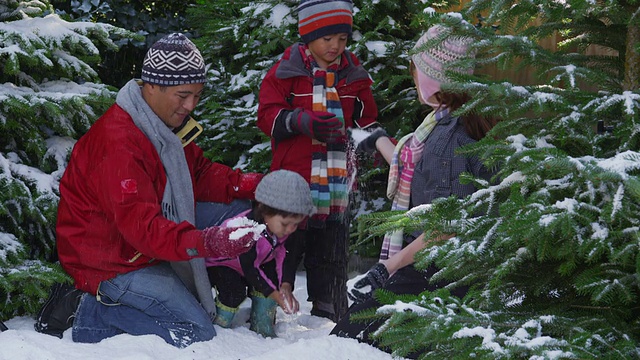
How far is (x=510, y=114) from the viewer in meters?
2.24

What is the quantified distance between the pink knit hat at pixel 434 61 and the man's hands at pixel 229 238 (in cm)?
102

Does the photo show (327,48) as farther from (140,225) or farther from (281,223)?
(140,225)

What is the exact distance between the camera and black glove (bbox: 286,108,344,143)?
3738 millimetres

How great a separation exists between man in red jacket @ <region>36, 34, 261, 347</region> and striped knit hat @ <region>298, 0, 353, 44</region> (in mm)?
712

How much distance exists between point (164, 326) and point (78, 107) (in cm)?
131

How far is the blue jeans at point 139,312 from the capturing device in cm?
328

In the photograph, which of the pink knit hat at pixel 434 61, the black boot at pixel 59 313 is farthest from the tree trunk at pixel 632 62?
the black boot at pixel 59 313

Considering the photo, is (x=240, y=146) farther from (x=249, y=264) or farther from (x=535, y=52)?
(x=535, y=52)

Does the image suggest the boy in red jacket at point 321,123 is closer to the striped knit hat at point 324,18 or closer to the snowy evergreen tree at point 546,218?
the striped knit hat at point 324,18

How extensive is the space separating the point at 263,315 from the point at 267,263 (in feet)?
0.83

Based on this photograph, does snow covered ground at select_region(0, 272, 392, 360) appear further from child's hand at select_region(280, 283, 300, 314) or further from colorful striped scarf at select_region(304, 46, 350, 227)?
colorful striped scarf at select_region(304, 46, 350, 227)

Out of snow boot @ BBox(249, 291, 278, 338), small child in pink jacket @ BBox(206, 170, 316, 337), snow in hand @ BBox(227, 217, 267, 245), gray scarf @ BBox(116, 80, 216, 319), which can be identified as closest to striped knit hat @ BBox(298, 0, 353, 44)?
small child in pink jacket @ BBox(206, 170, 316, 337)

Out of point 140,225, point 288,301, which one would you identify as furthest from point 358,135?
point 140,225

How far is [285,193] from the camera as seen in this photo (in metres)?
3.49
